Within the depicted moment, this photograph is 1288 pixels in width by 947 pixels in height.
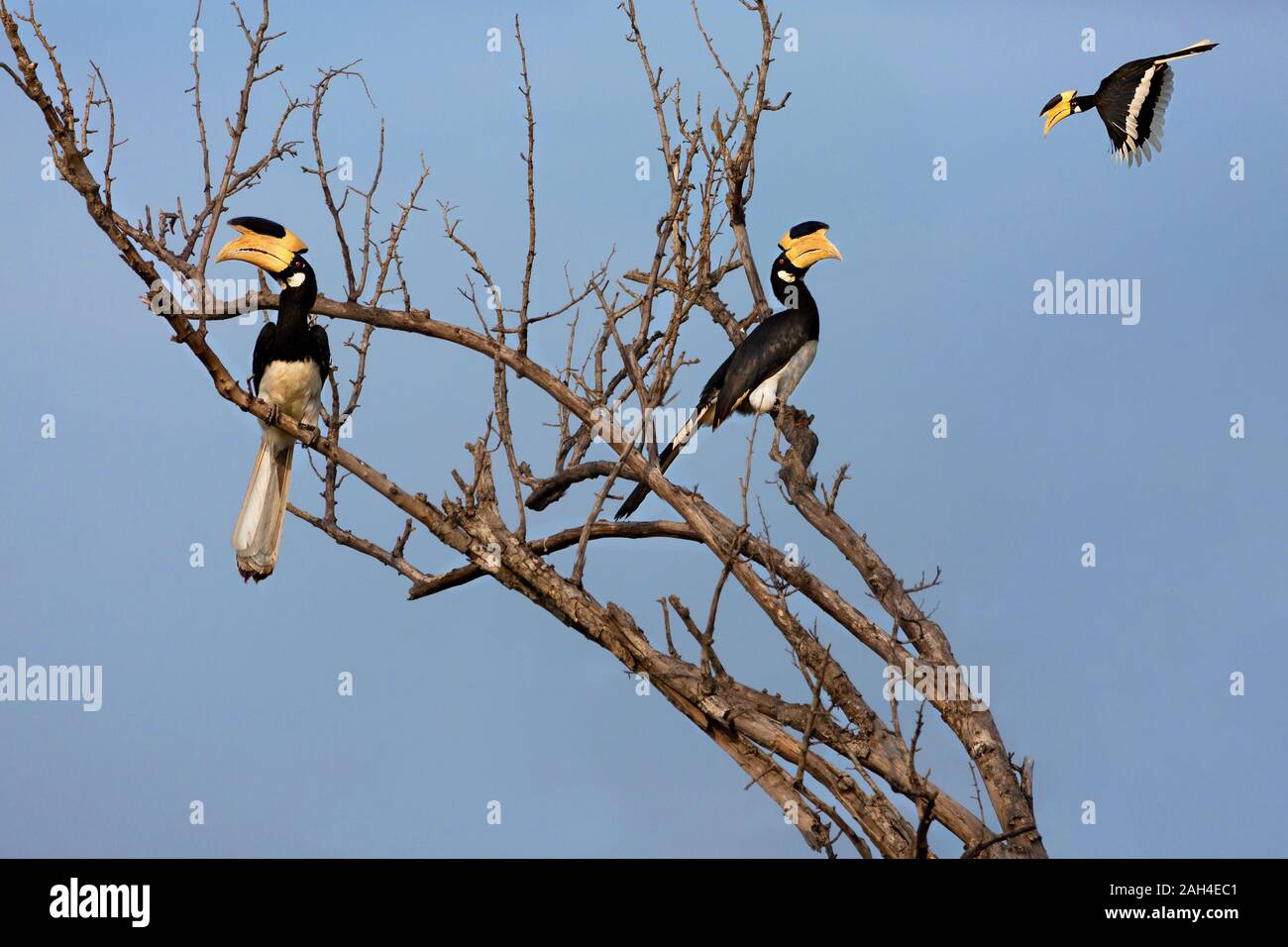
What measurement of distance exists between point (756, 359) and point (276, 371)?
284 centimetres

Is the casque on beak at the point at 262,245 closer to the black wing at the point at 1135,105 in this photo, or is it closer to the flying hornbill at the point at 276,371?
the flying hornbill at the point at 276,371

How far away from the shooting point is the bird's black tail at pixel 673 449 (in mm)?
7891

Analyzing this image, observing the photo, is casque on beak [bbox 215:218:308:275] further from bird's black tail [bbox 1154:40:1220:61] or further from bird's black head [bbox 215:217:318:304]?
bird's black tail [bbox 1154:40:1220:61]

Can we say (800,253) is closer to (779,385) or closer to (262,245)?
(779,385)

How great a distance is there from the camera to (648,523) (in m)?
7.95

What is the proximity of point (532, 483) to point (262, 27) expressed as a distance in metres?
2.72

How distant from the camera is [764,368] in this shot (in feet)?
28.6

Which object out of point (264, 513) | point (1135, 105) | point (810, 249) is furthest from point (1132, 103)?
point (264, 513)

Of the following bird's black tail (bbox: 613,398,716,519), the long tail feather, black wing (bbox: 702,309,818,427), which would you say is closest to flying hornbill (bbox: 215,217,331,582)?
the long tail feather

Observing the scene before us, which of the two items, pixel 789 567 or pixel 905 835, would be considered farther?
pixel 789 567

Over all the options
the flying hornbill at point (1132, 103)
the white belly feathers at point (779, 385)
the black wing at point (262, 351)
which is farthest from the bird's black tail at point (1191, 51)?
the black wing at point (262, 351)
